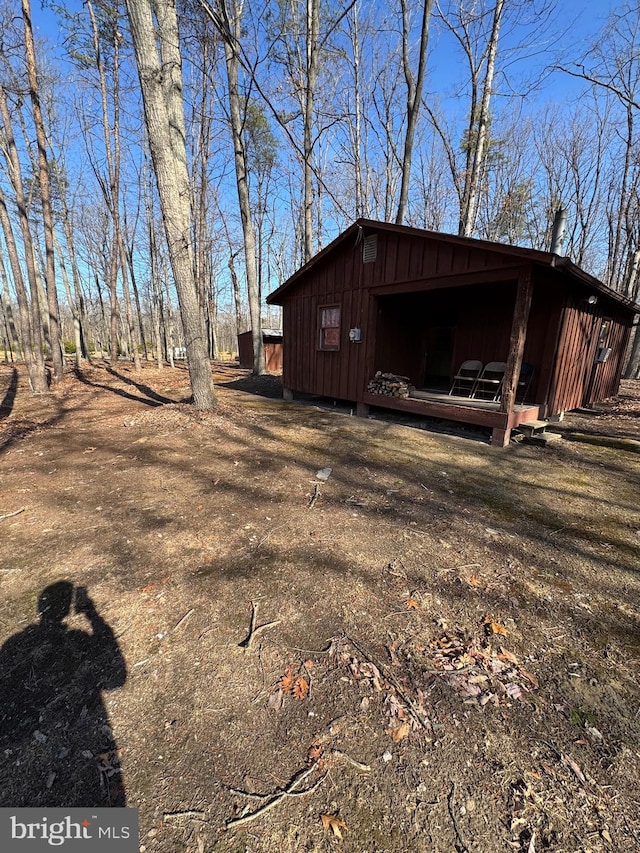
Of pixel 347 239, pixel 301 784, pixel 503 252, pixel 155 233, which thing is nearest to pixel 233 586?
pixel 301 784

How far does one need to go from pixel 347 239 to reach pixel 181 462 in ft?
19.2

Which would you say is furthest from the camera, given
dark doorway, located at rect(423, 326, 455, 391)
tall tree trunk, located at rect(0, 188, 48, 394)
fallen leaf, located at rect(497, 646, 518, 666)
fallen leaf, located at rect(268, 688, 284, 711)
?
dark doorway, located at rect(423, 326, 455, 391)

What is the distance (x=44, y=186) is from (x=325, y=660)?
12684 mm

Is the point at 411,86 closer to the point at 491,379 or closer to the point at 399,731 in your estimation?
the point at 491,379

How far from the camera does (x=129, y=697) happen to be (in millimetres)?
1740

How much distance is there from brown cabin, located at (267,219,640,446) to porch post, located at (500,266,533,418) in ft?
0.05

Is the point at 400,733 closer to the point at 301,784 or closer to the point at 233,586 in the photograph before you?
the point at 301,784

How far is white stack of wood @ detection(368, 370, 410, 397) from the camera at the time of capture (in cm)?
742

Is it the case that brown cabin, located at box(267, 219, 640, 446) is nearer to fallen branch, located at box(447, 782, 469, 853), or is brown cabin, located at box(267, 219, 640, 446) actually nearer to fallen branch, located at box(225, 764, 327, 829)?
fallen branch, located at box(447, 782, 469, 853)

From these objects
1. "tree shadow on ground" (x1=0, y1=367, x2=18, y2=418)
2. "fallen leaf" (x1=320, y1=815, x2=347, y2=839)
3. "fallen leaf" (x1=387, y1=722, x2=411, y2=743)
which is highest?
"tree shadow on ground" (x1=0, y1=367, x2=18, y2=418)

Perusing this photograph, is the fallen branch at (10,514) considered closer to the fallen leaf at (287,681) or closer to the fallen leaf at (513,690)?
the fallen leaf at (287,681)

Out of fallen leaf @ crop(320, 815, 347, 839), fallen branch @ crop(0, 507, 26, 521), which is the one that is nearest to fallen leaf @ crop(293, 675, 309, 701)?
fallen leaf @ crop(320, 815, 347, 839)

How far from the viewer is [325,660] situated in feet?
6.40

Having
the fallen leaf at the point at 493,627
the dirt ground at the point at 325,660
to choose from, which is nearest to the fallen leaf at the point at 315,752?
the dirt ground at the point at 325,660
